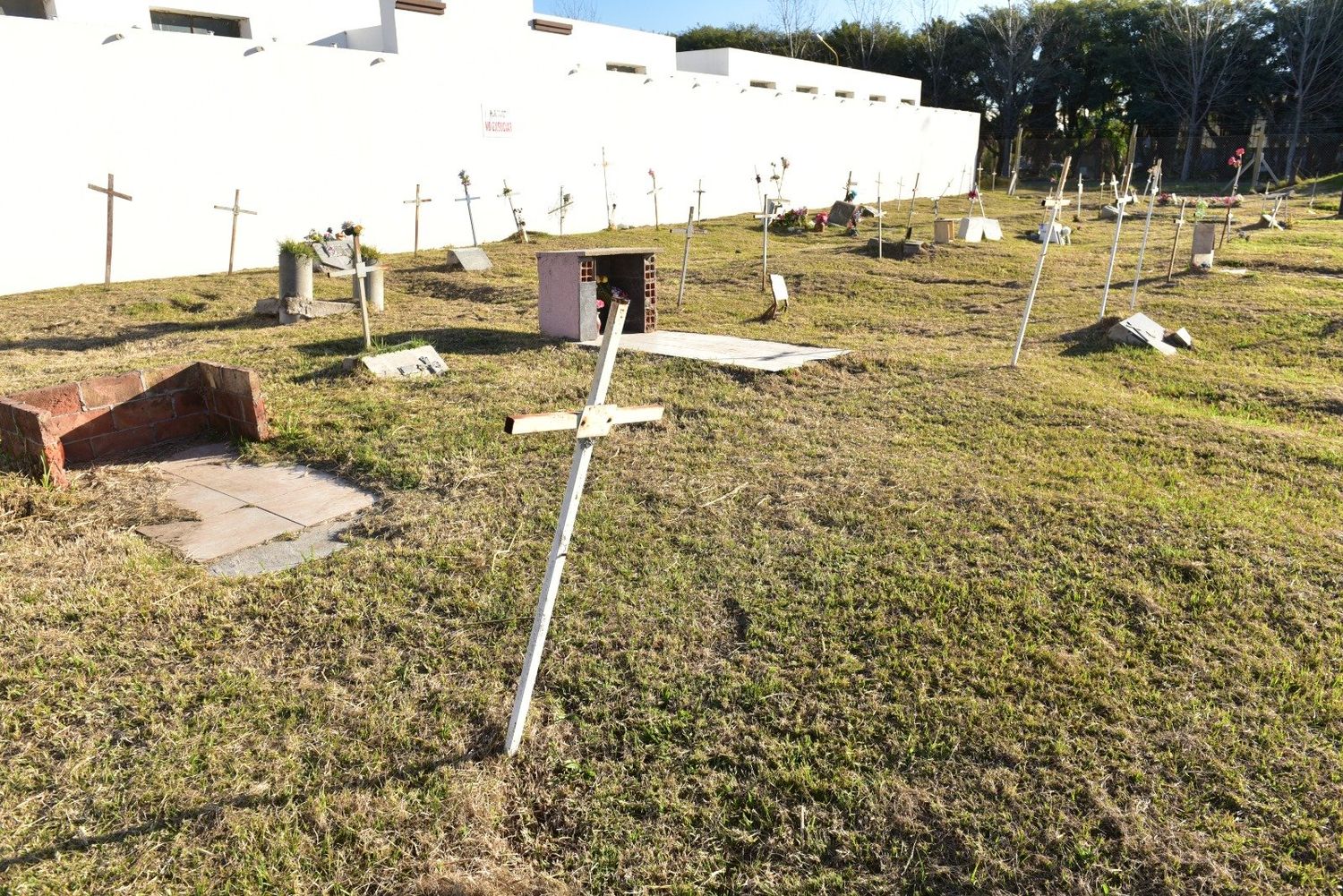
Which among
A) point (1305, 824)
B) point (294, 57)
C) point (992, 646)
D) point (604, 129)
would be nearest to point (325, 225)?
point (294, 57)

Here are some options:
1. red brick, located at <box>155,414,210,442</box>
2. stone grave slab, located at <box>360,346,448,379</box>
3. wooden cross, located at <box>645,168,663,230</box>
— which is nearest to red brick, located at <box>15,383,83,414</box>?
red brick, located at <box>155,414,210,442</box>

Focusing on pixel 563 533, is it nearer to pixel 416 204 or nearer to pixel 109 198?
pixel 109 198

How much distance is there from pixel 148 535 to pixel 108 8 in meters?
15.4

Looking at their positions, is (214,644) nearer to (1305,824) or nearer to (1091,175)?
(1305,824)

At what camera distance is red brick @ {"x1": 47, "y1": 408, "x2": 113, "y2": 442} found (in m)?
4.83

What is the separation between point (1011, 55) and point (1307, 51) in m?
10.3

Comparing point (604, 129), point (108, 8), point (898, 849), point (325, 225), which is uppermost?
point (108, 8)

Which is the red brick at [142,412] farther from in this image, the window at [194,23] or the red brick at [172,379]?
the window at [194,23]

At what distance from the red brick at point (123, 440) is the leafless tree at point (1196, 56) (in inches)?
1513

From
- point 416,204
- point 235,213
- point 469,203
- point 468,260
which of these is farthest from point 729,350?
point 469,203

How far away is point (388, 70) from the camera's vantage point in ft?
51.1

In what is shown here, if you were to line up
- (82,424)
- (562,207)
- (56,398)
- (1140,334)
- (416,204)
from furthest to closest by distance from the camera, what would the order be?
(562,207) < (416,204) < (1140,334) < (82,424) < (56,398)

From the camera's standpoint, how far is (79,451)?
4.93 meters

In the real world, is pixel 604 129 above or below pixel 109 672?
above
